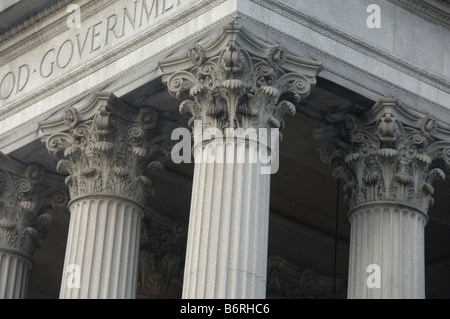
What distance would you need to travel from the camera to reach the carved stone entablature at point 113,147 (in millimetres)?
38406

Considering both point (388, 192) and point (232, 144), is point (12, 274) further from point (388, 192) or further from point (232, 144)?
point (388, 192)

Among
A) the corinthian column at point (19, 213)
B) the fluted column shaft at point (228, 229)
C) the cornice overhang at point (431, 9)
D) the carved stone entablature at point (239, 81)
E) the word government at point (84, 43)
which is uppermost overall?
the cornice overhang at point (431, 9)

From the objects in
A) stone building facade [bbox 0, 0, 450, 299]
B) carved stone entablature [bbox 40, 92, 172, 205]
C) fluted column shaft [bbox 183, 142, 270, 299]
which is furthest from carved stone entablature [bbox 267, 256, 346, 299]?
fluted column shaft [bbox 183, 142, 270, 299]

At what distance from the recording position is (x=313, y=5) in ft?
124

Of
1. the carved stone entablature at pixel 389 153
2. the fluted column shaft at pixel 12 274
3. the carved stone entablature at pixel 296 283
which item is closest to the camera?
the carved stone entablature at pixel 389 153

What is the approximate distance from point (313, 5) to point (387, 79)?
3.03m

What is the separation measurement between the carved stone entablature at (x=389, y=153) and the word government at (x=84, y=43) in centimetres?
587

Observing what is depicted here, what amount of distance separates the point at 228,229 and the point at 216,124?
2.97 m

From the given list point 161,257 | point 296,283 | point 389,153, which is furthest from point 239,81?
point 296,283

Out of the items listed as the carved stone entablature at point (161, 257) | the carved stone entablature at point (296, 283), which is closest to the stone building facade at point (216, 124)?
the carved stone entablature at point (161, 257)

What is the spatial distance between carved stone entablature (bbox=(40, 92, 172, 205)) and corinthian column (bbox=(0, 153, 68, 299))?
364 cm

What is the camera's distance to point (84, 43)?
40.8 metres

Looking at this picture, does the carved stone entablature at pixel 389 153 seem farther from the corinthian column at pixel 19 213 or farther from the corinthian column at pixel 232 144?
the corinthian column at pixel 19 213

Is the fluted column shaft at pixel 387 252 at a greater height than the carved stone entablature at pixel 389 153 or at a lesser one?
lesser
